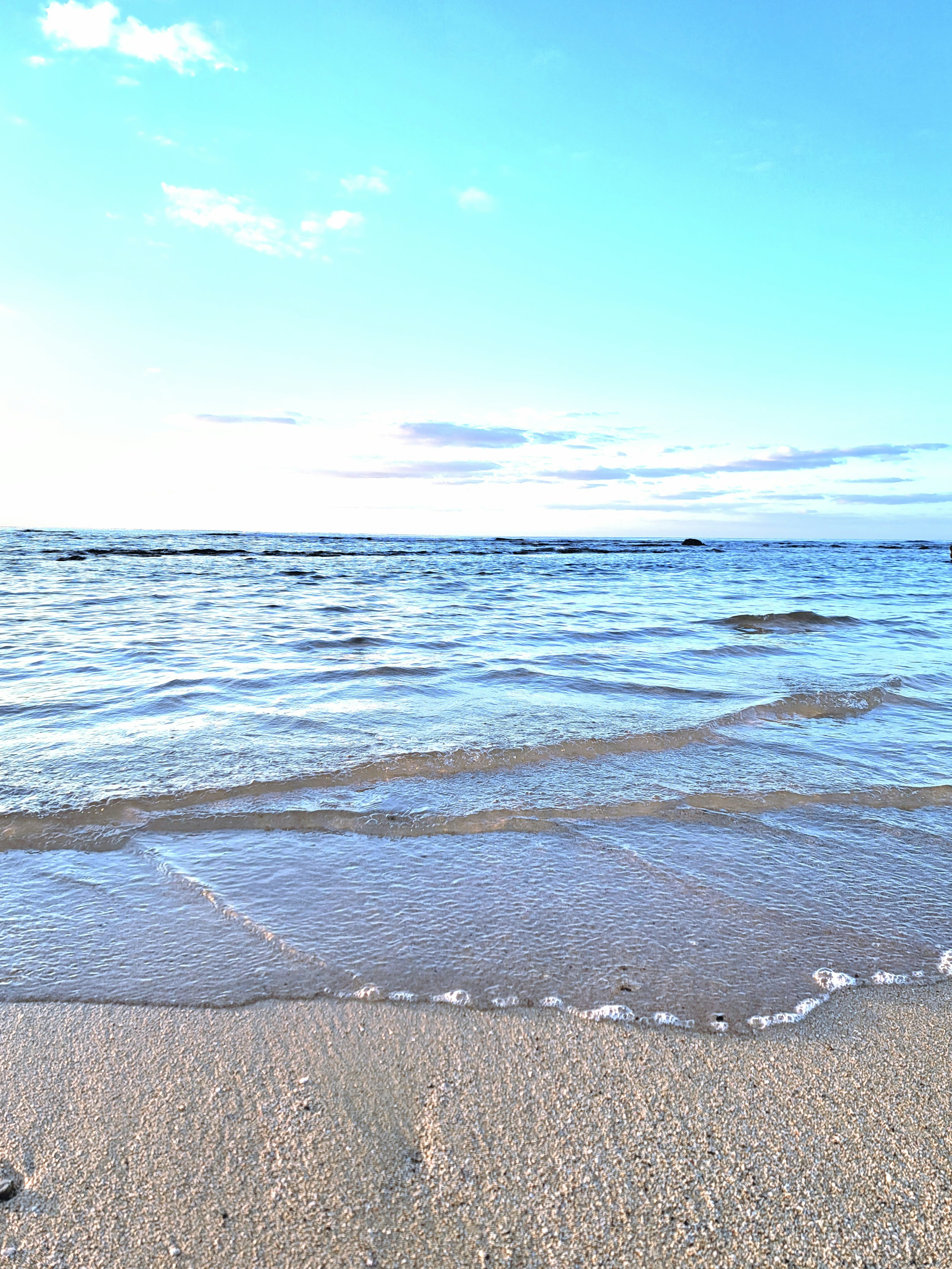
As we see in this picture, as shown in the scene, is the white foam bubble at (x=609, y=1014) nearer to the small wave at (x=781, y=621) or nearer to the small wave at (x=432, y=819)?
the small wave at (x=432, y=819)

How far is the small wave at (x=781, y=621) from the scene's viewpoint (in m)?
12.3

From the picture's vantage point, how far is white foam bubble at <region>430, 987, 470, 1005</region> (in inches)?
91.4

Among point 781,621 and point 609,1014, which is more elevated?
point 781,621

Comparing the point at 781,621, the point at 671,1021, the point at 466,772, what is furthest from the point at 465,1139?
the point at 781,621

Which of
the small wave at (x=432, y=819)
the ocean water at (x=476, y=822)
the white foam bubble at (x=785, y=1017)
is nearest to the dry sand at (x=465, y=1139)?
the white foam bubble at (x=785, y=1017)

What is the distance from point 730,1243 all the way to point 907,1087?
806mm

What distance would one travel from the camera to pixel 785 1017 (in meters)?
2.27

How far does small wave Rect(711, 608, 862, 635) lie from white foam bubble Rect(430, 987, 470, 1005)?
10.4 m

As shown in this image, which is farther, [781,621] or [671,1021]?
[781,621]

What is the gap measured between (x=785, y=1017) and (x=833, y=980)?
12.6 inches

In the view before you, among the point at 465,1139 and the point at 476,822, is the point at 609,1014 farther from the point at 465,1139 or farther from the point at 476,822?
the point at 476,822

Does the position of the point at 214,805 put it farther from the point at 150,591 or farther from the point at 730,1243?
the point at 150,591

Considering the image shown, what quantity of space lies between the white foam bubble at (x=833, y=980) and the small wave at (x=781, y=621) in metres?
9.84

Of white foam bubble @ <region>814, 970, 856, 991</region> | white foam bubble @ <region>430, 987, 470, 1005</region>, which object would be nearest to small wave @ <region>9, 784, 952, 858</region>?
white foam bubble @ <region>430, 987, 470, 1005</region>
